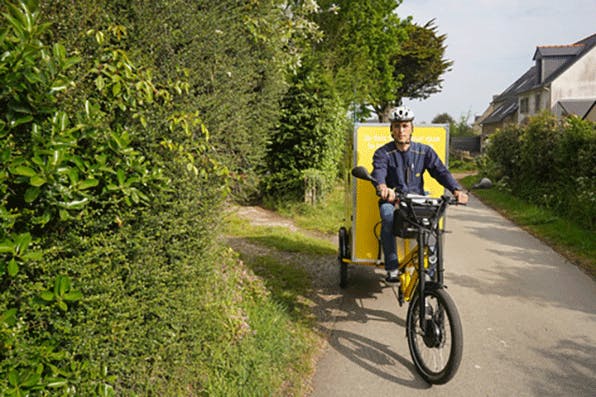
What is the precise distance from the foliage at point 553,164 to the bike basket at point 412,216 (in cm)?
632

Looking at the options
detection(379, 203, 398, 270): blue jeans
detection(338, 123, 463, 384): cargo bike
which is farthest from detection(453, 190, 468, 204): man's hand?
detection(379, 203, 398, 270): blue jeans

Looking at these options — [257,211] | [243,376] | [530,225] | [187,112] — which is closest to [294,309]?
[243,376]

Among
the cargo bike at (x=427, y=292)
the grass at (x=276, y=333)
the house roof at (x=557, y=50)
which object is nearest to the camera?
the grass at (x=276, y=333)

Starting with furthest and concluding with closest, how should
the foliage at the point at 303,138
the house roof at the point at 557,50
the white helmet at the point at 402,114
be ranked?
the house roof at the point at 557,50 → the foliage at the point at 303,138 → the white helmet at the point at 402,114

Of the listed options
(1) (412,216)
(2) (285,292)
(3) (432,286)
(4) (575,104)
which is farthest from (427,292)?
(4) (575,104)

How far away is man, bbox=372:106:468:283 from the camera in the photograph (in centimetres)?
445

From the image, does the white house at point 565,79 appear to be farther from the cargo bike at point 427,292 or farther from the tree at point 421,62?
the cargo bike at point 427,292

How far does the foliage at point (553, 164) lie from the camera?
382 inches

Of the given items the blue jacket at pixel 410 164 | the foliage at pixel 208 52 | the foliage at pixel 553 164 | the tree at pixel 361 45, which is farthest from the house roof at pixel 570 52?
the foliage at pixel 208 52

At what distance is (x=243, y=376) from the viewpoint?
10.7 ft

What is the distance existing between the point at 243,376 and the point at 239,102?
6.93ft

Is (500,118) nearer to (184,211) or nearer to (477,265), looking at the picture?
(477,265)

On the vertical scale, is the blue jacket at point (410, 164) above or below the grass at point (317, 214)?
above

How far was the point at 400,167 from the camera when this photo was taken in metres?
4.58
